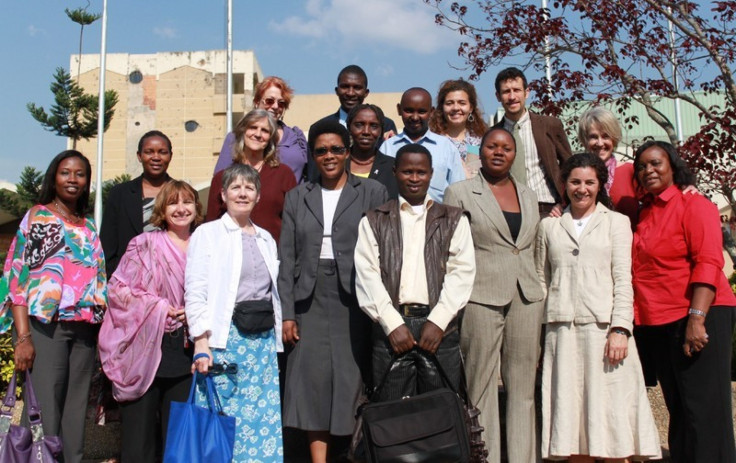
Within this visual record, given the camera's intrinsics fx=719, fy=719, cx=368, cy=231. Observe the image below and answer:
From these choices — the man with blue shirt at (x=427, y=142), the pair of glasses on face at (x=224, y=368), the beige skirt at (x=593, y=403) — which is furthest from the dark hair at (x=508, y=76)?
the pair of glasses on face at (x=224, y=368)

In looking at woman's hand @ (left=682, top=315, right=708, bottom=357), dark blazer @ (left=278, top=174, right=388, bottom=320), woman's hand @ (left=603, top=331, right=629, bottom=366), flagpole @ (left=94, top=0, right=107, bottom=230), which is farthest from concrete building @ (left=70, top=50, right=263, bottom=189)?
woman's hand @ (left=682, top=315, right=708, bottom=357)

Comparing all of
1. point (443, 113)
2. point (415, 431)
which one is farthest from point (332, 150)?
point (415, 431)

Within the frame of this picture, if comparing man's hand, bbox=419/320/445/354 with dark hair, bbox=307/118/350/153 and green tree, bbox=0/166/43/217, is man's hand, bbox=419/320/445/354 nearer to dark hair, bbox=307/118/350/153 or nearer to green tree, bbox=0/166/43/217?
dark hair, bbox=307/118/350/153

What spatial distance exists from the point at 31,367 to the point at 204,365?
3.58ft

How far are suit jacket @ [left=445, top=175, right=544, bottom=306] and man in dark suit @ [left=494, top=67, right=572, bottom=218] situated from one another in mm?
705

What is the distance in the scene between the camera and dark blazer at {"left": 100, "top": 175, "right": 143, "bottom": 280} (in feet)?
16.4

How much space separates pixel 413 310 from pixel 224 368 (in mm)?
1171

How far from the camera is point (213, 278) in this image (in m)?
4.26

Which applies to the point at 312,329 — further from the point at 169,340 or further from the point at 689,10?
the point at 689,10

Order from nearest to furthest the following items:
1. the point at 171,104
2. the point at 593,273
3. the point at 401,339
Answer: the point at 401,339, the point at 593,273, the point at 171,104

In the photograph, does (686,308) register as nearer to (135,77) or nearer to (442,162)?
(442,162)

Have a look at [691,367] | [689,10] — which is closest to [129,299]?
[691,367]

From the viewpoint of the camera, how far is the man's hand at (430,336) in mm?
4102

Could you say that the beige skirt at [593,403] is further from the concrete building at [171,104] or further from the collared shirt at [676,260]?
the concrete building at [171,104]
